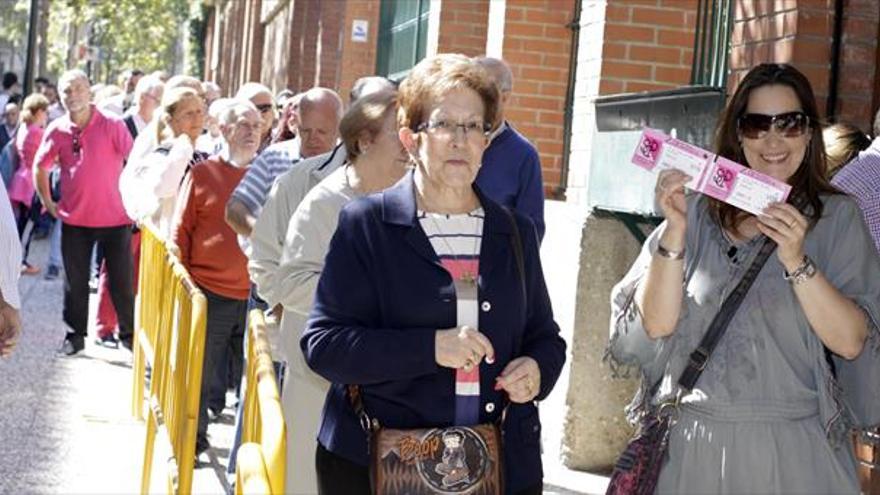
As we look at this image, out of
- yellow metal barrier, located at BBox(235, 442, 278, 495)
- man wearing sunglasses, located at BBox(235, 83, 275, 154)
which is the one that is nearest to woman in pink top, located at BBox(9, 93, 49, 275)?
man wearing sunglasses, located at BBox(235, 83, 275, 154)

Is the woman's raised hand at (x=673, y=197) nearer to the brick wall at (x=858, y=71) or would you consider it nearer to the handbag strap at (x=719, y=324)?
the handbag strap at (x=719, y=324)

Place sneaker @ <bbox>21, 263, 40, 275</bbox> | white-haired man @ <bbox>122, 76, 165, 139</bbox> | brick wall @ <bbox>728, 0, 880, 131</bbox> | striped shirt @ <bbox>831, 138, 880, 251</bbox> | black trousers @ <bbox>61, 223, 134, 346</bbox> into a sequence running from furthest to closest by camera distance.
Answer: sneaker @ <bbox>21, 263, 40, 275</bbox> → white-haired man @ <bbox>122, 76, 165, 139</bbox> → black trousers @ <bbox>61, 223, 134, 346</bbox> → brick wall @ <bbox>728, 0, 880, 131</bbox> → striped shirt @ <bbox>831, 138, 880, 251</bbox>

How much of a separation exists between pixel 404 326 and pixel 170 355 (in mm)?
3629

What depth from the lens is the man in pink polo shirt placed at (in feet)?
42.9

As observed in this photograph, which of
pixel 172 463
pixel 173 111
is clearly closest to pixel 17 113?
pixel 173 111

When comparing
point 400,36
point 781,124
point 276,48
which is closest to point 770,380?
point 781,124

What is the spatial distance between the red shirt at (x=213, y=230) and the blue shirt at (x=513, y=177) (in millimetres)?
2754

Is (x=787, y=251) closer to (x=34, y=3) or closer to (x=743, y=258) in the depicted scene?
(x=743, y=258)

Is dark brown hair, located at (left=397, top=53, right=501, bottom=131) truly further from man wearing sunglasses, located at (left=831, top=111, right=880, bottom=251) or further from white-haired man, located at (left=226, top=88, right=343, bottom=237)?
white-haired man, located at (left=226, top=88, right=343, bottom=237)

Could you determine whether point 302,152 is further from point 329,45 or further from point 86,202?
point 329,45

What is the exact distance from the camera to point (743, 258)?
4.45 meters

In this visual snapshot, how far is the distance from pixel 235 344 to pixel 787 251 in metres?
6.23

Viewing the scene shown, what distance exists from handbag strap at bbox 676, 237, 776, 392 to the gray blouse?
2 centimetres

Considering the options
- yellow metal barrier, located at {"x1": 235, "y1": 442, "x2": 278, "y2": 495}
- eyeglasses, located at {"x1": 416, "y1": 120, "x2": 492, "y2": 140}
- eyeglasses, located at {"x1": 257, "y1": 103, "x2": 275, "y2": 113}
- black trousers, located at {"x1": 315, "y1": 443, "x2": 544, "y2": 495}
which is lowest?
black trousers, located at {"x1": 315, "y1": 443, "x2": 544, "y2": 495}
